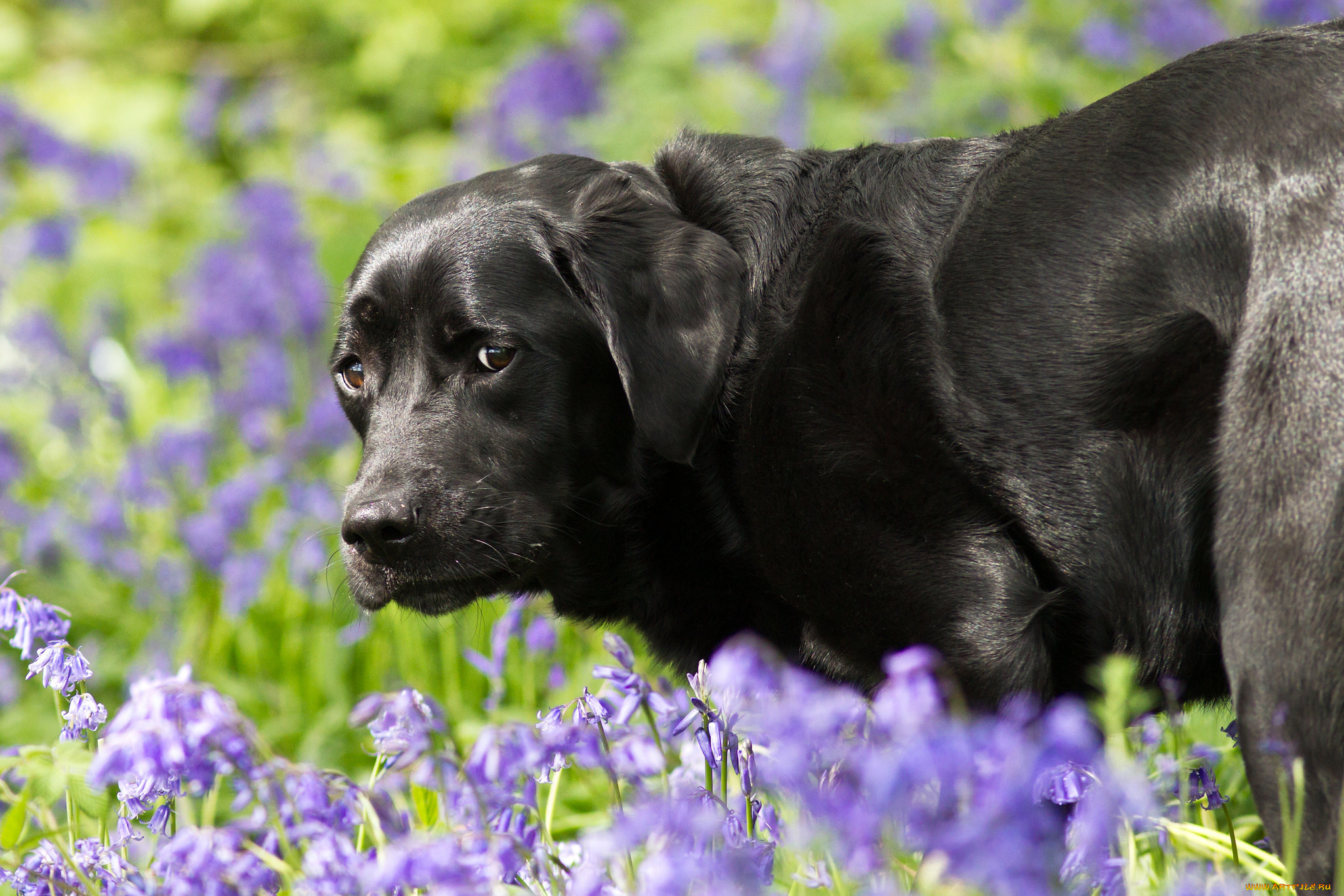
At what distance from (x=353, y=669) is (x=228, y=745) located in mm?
2682

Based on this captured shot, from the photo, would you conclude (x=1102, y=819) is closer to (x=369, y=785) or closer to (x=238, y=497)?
(x=369, y=785)

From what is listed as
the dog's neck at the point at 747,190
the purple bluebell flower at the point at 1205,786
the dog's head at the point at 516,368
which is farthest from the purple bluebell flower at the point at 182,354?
the purple bluebell flower at the point at 1205,786

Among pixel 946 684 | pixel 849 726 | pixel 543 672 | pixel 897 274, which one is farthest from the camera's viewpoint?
pixel 543 672

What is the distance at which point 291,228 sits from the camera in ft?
18.7

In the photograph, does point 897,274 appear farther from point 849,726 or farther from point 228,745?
point 228,745

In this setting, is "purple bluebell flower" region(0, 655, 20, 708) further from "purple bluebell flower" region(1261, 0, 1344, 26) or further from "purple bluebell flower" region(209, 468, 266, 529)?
"purple bluebell flower" region(1261, 0, 1344, 26)

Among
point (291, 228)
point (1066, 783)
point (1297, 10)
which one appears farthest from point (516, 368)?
point (1297, 10)

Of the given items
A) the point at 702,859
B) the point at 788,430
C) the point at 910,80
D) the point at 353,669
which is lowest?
the point at 353,669

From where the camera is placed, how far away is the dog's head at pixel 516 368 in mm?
2438

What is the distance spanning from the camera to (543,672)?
13.1 ft

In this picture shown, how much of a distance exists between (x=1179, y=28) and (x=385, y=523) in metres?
4.17

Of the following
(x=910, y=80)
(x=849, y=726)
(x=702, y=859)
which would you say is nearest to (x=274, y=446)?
(x=910, y=80)

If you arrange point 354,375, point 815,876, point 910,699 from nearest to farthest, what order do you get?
point 910,699 < point 815,876 < point 354,375

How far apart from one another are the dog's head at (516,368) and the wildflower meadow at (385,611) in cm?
42
